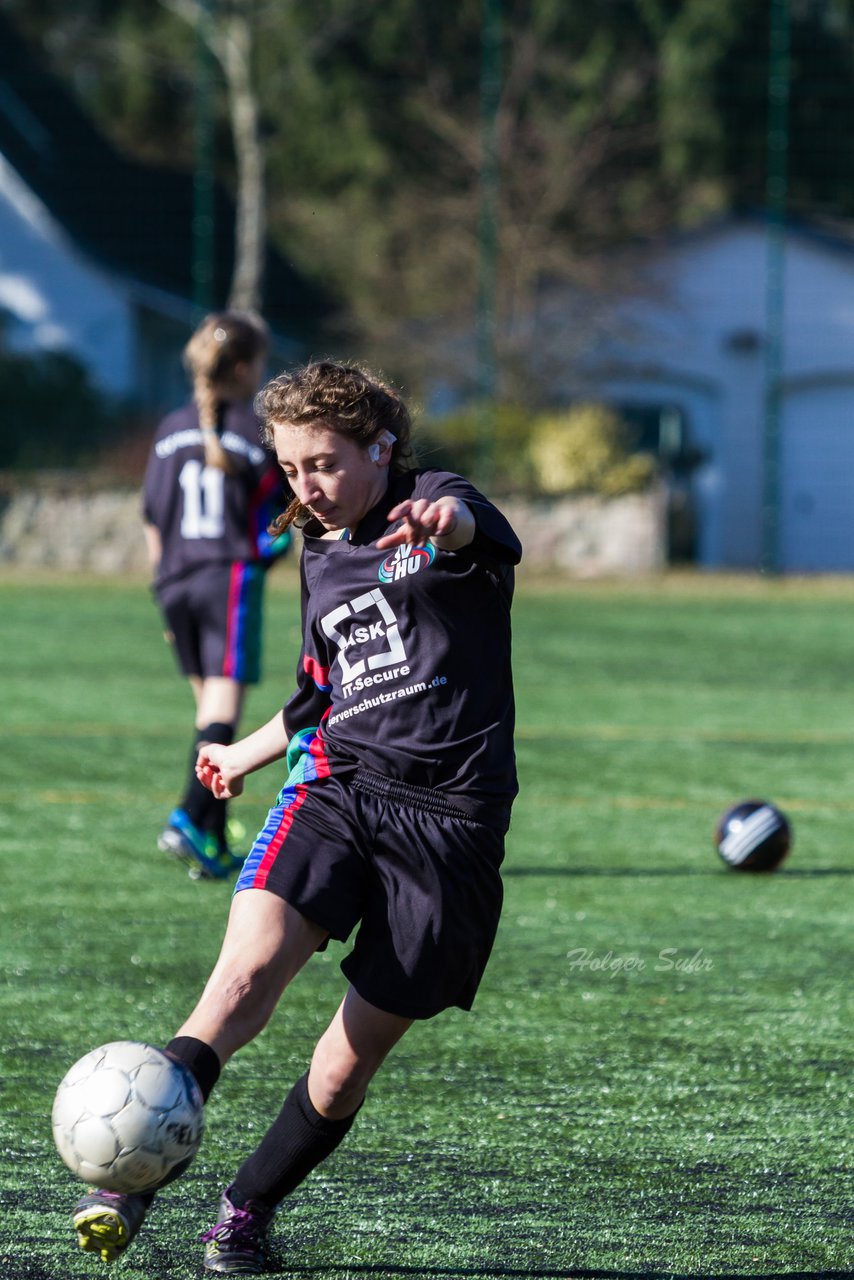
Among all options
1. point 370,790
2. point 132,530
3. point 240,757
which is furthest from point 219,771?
Result: point 132,530

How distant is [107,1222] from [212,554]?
4152mm

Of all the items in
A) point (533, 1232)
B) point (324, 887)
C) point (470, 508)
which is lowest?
point (533, 1232)

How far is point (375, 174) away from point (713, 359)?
8.23m

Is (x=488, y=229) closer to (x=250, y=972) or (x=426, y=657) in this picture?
(x=426, y=657)

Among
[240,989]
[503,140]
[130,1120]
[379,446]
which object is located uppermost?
[503,140]

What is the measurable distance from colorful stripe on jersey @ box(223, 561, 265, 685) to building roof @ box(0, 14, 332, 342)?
2059cm

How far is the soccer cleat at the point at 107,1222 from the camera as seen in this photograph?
2928mm

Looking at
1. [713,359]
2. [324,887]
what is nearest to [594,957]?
[324,887]

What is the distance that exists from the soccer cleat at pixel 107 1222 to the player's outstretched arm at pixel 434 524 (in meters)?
1.15

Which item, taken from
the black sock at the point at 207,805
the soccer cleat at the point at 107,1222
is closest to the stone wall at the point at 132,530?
the black sock at the point at 207,805

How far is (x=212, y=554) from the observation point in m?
6.88

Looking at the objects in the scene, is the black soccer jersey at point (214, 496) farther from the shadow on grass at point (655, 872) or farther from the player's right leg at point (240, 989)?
the player's right leg at point (240, 989)

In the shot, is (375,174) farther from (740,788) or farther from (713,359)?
(740,788)

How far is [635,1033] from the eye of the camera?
4953 millimetres
